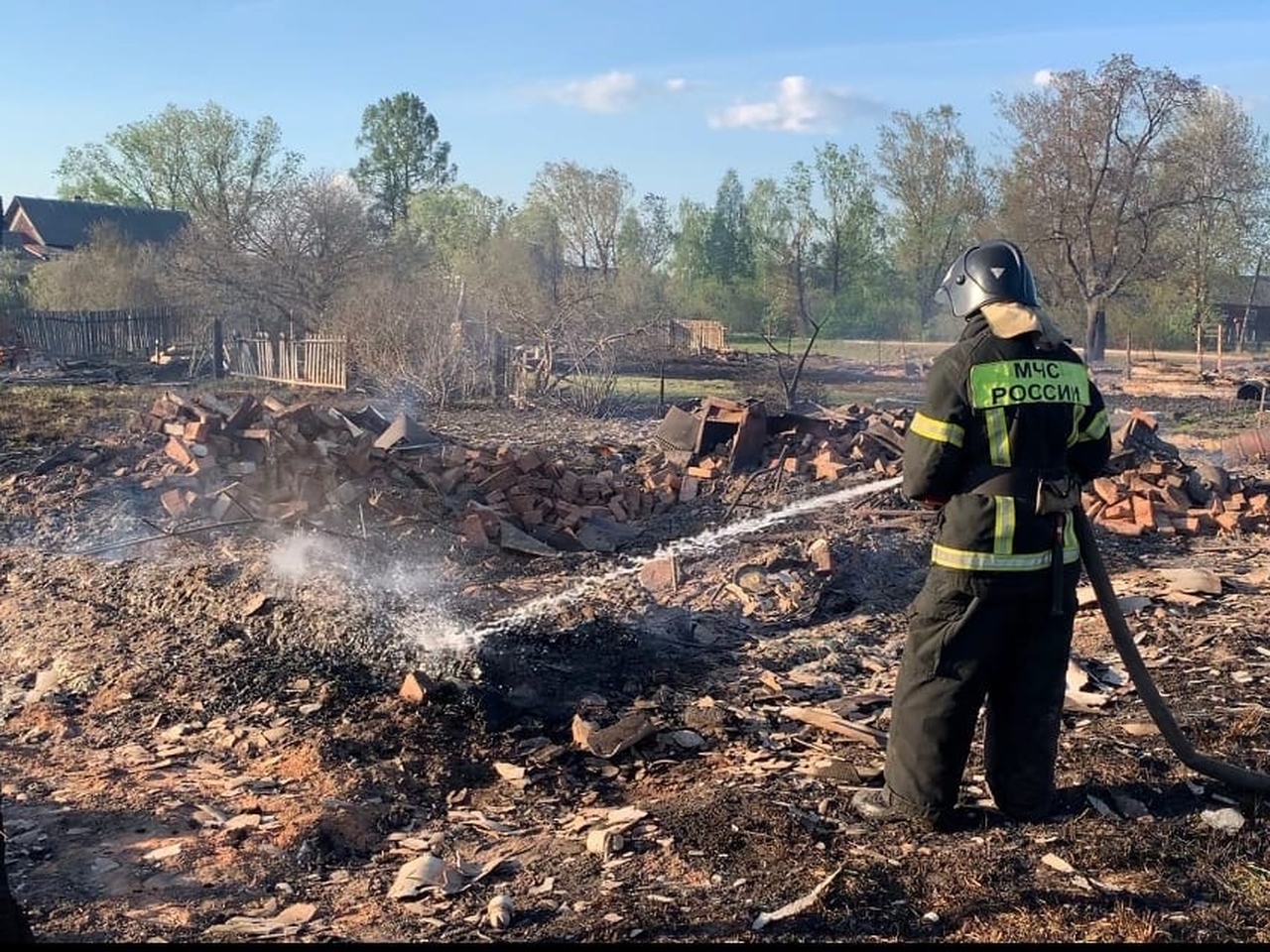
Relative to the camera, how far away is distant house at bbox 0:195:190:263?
140 feet

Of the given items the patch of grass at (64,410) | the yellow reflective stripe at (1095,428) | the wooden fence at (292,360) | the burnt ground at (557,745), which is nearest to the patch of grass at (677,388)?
the wooden fence at (292,360)

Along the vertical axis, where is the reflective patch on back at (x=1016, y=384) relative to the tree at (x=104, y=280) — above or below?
below

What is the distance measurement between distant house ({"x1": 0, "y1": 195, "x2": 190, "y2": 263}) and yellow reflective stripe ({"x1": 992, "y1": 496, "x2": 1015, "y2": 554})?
44.4m

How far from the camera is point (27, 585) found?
24.0 feet

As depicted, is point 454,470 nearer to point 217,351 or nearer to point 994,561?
point 994,561

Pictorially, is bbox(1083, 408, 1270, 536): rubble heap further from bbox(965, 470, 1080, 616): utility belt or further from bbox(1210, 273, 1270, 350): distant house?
bbox(1210, 273, 1270, 350): distant house

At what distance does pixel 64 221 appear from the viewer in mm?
46375

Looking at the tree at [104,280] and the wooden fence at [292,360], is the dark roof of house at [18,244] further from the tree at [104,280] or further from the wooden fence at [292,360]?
the wooden fence at [292,360]

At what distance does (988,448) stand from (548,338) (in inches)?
621

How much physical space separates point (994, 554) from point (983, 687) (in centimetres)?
46

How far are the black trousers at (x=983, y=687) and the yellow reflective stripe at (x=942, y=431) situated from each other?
0.43 m

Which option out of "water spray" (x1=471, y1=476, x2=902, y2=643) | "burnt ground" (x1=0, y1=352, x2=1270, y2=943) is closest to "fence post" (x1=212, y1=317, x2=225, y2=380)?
"burnt ground" (x1=0, y1=352, x2=1270, y2=943)

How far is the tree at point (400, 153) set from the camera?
60094 mm

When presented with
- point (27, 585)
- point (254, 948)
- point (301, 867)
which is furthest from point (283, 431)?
point (254, 948)
